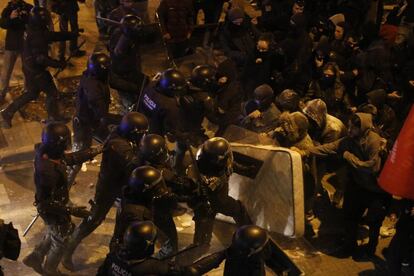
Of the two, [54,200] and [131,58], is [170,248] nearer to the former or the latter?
[54,200]

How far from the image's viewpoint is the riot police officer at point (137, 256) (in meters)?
5.20

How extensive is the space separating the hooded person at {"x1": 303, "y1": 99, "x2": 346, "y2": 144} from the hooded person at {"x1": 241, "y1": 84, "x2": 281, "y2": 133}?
46cm

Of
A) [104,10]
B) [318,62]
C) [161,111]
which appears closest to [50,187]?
[161,111]

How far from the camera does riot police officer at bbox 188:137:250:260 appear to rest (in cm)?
662

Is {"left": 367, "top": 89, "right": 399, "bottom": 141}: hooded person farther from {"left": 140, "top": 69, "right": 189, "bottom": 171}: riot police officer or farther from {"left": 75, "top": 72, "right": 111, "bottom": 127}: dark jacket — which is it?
{"left": 75, "top": 72, "right": 111, "bottom": 127}: dark jacket

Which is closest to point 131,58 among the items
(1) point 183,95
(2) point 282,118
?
(1) point 183,95

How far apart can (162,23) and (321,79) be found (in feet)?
9.54

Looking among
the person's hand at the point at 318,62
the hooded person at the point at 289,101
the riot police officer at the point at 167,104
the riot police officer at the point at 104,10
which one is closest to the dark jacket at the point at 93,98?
the riot police officer at the point at 167,104

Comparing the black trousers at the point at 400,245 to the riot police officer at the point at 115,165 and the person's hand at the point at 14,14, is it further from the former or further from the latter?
the person's hand at the point at 14,14

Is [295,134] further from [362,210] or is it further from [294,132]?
[362,210]

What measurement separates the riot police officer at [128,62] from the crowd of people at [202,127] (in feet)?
0.06

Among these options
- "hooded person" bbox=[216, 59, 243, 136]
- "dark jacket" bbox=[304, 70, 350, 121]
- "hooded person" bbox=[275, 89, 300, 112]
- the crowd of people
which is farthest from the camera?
"dark jacket" bbox=[304, 70, 350, 121]

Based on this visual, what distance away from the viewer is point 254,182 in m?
7.47

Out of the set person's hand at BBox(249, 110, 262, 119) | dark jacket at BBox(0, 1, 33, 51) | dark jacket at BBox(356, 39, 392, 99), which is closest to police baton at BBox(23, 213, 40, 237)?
person's hand at BBox(249, 110, 262, 119)
